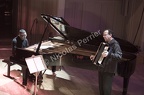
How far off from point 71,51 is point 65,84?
0.86 m

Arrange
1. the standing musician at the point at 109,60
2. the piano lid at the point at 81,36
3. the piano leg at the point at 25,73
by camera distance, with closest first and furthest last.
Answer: the standing musician at the point at 109,60 < the piano leg at the point at 25,73 < the piano lid at the point at 81,36

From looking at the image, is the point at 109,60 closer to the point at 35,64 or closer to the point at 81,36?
the point at 35,64

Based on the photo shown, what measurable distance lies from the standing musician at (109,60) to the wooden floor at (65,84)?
2.95 ft

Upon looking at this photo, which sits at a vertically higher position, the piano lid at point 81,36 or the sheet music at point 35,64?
the piano lid at point 81,36

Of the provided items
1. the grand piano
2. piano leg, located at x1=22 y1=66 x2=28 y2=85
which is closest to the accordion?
the grand piano

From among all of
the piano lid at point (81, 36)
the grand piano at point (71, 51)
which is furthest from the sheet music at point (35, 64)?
the piano lid at point (81, 36)

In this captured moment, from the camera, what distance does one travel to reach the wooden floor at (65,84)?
5359 millimetres

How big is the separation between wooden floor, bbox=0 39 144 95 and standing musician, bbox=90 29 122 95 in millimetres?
900

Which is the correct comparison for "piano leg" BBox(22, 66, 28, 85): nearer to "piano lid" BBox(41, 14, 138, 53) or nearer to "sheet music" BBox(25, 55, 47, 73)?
"sheet music" BBox(25, 55, 47, 73)

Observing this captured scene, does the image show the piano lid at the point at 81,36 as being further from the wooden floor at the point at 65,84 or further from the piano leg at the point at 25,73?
the piano leg at the point at 25,73

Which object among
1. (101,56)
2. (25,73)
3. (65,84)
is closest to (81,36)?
(65,84)

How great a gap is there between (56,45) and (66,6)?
3.65 m

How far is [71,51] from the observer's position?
543 centimetres

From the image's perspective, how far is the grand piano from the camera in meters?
5.05
